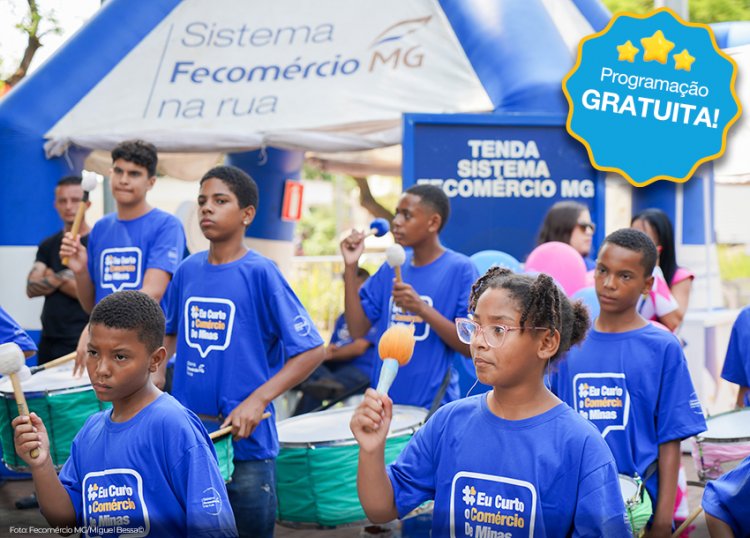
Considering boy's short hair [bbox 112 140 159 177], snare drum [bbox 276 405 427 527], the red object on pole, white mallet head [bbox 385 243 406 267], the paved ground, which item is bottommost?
the paved ground

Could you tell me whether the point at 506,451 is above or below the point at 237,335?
below

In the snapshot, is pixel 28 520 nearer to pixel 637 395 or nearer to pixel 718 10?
pixel 637 395

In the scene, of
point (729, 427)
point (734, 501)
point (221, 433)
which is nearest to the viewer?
point (734, 501)

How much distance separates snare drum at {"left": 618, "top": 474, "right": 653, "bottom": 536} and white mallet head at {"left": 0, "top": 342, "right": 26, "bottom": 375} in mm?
1746

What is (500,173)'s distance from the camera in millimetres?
6801

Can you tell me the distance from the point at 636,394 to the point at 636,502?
51 centimetres

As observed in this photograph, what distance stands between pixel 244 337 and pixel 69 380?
1.39m

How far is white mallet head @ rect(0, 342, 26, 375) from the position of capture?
2746 millimetres

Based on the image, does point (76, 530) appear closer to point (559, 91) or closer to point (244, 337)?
point (244, 337)

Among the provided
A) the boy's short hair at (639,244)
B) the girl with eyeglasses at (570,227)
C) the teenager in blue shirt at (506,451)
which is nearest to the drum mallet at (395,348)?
the teenager in blue shirt at (506,451)

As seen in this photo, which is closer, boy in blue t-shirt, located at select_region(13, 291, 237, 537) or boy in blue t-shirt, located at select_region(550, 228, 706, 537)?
boy in blue t-shirt, located at select_region(13, 291, 237, 537)

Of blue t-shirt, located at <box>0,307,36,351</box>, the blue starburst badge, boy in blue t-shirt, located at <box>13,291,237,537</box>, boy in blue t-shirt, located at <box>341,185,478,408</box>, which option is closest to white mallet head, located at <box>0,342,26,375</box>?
boy in blue t-shirt, located at <box>13,291,237,537</box>

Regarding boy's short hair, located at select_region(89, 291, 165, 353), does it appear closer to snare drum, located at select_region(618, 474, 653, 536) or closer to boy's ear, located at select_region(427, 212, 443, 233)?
snare drum, located at select_region(618, 474, 653, 536)

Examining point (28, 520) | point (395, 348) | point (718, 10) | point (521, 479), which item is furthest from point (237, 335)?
point (718, 10)
